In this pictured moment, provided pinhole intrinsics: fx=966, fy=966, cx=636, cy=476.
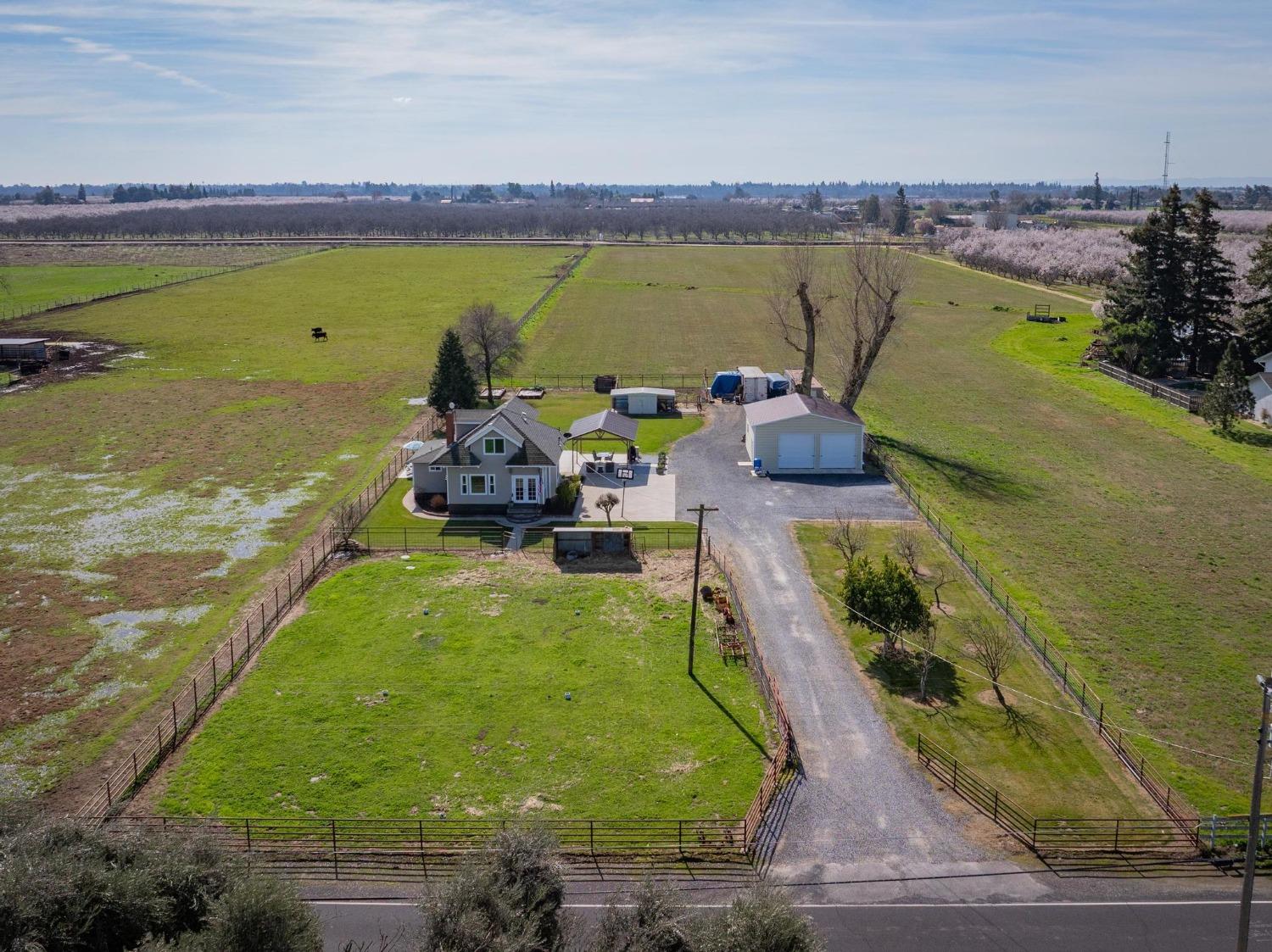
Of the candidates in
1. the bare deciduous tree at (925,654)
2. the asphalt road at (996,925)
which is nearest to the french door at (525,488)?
the bare deciduous tree at (925,654)

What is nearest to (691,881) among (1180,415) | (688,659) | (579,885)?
(579,885)

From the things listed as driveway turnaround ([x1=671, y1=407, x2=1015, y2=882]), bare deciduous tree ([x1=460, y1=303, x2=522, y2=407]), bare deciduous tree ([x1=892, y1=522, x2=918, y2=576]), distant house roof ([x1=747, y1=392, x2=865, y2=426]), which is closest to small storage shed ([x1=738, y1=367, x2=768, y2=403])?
distant house roof ([x1=747, y1=392, x2=865, y2=426])

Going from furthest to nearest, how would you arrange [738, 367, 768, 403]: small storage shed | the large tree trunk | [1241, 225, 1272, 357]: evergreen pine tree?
[1241, 225, 1272, 357]: evergreen pine tree → [738, 367, 768, 403]: small storage shed → the large tree trunk

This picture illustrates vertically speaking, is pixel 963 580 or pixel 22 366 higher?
pixel 22 366

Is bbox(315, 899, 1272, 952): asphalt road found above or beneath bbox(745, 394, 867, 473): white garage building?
beneath

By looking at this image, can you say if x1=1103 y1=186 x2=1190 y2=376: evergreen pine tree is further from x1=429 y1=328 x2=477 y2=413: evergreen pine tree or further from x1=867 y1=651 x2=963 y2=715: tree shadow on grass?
x1=867 y1=651 x2=963 y2=715: tree shadow on grass

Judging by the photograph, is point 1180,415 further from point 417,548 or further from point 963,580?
point 417,548

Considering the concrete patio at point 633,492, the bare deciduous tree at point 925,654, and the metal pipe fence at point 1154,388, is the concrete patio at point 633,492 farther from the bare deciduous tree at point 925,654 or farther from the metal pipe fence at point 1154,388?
the metal pipe fence at point 1154,388
